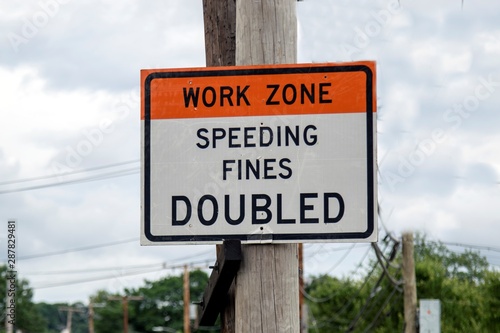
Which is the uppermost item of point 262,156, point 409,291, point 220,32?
point 220,32

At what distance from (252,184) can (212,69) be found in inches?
18.4

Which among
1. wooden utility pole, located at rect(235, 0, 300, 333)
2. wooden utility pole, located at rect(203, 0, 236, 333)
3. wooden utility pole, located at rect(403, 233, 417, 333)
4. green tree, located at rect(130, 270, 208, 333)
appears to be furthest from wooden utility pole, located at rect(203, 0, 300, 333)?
green tree, located at rect(130, 270, 208, 333)

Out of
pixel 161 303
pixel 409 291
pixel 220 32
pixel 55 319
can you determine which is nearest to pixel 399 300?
pixel 409 291

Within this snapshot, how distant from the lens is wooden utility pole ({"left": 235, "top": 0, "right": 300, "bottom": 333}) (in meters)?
3.62

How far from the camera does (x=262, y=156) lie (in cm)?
366

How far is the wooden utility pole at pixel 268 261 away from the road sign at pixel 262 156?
6 centimetres

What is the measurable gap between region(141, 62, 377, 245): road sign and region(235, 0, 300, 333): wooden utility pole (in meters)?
0.06

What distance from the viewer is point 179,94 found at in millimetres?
3775

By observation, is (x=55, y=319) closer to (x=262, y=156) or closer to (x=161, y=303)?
(x=161, y=303)

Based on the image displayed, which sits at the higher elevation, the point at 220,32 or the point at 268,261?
the point at 220,32

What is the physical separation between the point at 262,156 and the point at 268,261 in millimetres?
382

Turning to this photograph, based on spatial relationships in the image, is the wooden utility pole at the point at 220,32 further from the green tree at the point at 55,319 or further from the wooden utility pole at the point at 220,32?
the green tree at the point at 55,319

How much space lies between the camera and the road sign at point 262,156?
3639mm

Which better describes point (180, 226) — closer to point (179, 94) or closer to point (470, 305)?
point (179, 94)
